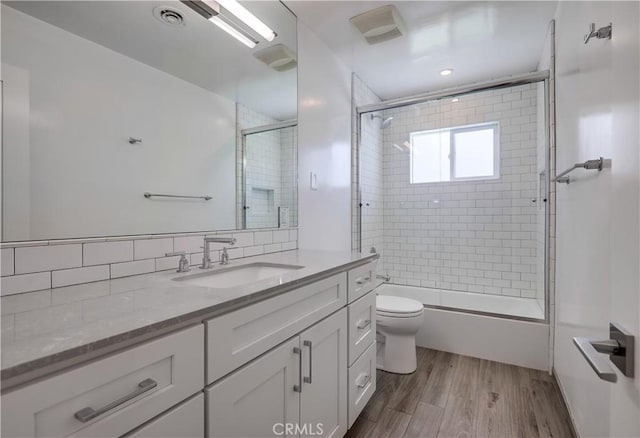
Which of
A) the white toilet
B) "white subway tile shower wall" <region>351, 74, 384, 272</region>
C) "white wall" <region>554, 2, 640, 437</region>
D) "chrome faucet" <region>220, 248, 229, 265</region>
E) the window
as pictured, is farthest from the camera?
the window

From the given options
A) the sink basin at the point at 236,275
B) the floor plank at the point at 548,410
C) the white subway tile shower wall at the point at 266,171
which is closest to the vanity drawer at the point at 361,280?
the sink basin at the point at 236,275

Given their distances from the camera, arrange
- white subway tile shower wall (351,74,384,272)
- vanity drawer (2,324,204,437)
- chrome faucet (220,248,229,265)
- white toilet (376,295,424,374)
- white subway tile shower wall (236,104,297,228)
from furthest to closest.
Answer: white subway tile shower wall (351,74,384,272), white toilet (376,295,424,374), white subway tile shower wall (236,104,297,228), chrome faucet (220,248,229,265), vanity drawer (2,324,204,437)

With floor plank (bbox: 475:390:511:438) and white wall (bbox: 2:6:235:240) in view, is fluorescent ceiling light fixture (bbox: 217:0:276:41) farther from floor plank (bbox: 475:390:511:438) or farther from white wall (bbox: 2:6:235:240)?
floor plank (bbox: 475:390:511:438)

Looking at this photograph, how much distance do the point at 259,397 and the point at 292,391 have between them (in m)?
0.18

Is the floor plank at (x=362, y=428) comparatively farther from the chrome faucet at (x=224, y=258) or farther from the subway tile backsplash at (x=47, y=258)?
the subway tile backsplash at (x=47, y=258)

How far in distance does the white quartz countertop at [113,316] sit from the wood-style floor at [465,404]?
3.59ft

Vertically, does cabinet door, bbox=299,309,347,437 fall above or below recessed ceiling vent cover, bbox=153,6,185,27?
below

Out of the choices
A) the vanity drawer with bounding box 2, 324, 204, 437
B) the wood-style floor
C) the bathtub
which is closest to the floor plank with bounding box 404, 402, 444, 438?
the wood-style floor

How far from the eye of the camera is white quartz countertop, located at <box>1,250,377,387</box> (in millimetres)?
496

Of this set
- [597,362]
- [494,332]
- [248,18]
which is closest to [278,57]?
[248,18]

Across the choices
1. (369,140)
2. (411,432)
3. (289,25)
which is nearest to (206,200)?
(289,25)

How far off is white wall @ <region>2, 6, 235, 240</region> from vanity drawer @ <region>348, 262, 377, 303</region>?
2.46 feet

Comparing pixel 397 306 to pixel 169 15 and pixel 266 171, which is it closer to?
pixel 266 171

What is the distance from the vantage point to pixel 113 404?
569 mm
